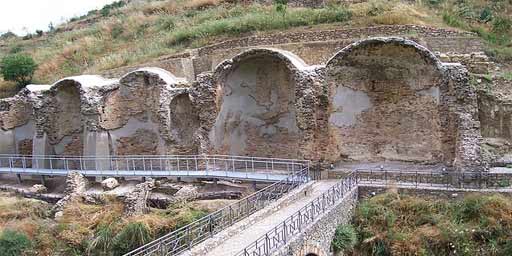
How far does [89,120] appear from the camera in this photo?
22.7 meters

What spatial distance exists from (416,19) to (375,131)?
8.51 m

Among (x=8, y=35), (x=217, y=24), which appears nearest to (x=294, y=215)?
(x=217, y=24)

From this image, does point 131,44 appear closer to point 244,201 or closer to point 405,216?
point 244,201

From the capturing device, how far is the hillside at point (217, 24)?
25969 millimetres

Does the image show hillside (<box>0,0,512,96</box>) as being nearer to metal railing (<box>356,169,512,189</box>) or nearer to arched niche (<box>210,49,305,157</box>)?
arched niche (<box>210,49,305,157</box>)

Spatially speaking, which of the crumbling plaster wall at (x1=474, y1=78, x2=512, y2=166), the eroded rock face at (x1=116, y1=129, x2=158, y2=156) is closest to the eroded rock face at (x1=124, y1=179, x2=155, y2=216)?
Answer: the eroded rock face at (x1=116, y1=129, x2=158, y2=156)

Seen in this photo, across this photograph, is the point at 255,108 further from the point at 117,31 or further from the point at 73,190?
the point at 117,31

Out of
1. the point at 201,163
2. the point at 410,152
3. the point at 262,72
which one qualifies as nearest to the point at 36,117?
the point at 201,163

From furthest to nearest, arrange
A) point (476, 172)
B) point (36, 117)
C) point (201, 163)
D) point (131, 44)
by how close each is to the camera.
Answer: point (131, 44) → point (36, 117) → point (201, 163) → point (476, 172)

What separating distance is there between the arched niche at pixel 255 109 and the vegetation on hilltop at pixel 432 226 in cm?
595

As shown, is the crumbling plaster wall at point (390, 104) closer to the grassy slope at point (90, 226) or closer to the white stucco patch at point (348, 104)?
the white stucco patch at point (348, 104)

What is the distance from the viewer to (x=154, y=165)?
22266 millimetres

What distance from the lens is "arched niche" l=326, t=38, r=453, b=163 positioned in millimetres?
18266

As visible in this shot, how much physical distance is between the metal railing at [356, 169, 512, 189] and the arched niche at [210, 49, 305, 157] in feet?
12.0
